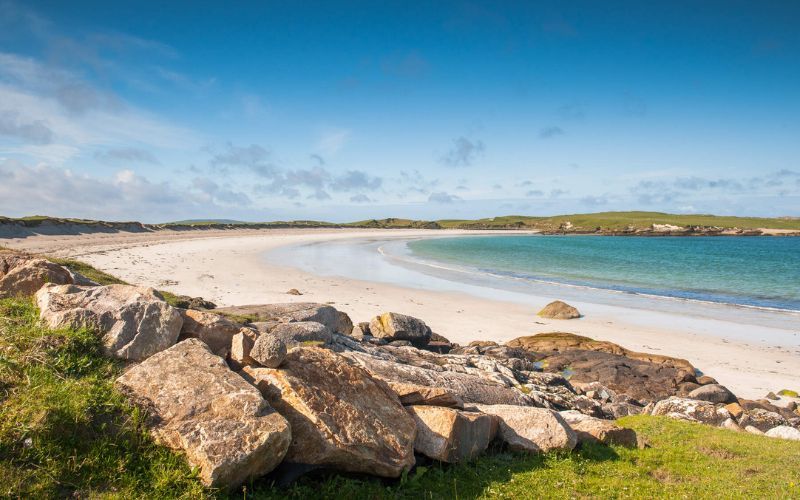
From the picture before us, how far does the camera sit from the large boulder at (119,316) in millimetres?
7742

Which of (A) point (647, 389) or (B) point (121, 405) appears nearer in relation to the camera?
(B) point (121, 405)

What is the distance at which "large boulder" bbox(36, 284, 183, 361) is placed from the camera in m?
7.74

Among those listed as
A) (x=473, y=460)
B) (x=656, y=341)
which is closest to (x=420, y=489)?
(x=473, y=460)

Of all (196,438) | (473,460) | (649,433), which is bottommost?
(649,433)

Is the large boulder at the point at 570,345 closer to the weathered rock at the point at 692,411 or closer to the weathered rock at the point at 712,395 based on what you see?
the weathered rock at the point at 712,395

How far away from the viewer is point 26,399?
5.93m

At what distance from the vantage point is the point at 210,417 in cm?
624

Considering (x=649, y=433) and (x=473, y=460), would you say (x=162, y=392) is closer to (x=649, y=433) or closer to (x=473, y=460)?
(x=473, y=460)

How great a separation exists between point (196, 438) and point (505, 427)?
5.72m

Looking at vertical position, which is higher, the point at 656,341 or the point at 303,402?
the point at 303,402

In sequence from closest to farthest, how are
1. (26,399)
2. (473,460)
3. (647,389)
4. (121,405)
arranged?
(26,399) < (121,405) < (473,460) < (647,389)

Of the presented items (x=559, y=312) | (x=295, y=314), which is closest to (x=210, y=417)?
(x=295, y=314)

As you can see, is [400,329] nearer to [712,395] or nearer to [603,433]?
[603,433]

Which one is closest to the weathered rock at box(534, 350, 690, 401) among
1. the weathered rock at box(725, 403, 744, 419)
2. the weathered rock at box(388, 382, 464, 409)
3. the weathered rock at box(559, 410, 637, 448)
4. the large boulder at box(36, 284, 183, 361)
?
the weathered rock at box(725, 403, 744, 419)
